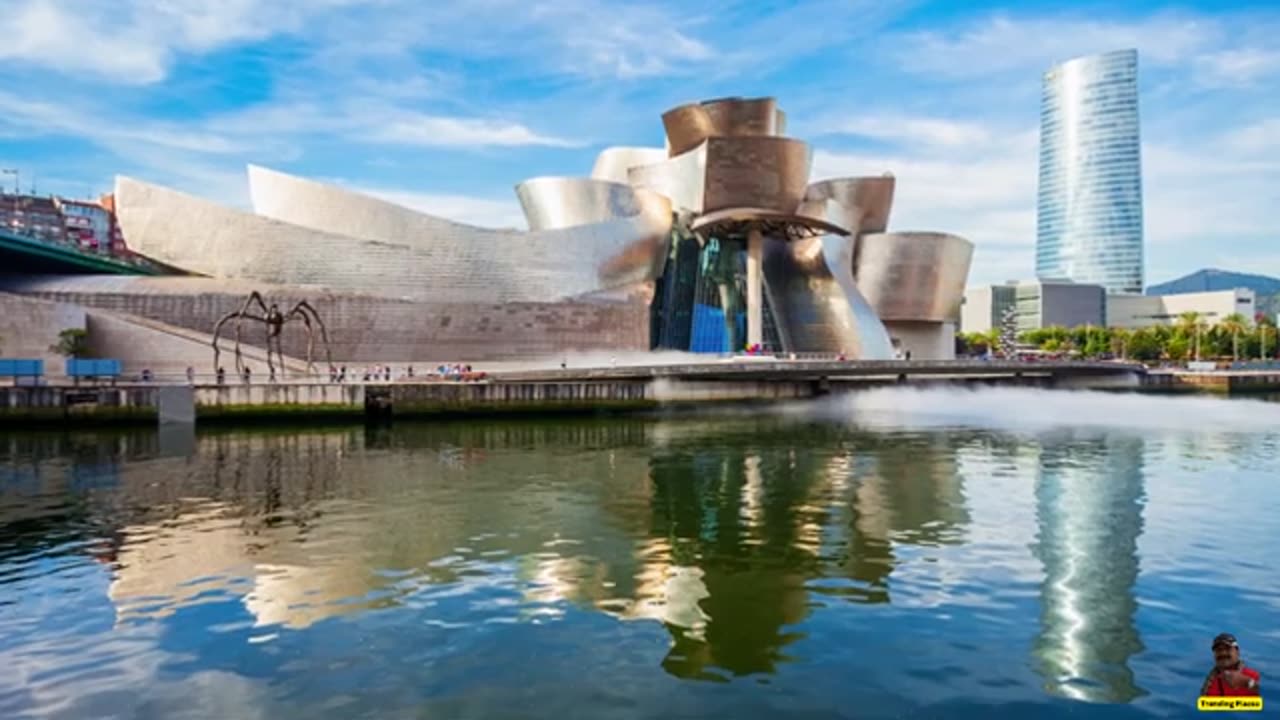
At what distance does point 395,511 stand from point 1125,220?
165m

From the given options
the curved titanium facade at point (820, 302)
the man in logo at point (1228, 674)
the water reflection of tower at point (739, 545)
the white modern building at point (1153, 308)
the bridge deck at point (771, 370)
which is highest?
the white modern building at point (1153, 308)

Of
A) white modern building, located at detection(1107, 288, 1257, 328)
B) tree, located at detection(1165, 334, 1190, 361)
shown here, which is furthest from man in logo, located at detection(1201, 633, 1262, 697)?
white modern building, located at detection(1107, 288, 1257, 328)

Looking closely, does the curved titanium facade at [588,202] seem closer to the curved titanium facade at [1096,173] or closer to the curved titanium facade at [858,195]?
the curved titanium facade at [858,195]

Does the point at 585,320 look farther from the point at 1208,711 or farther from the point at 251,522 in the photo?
the point at 1208,711

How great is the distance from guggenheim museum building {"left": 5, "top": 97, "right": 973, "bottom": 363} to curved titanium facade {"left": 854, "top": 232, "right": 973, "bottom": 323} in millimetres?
80

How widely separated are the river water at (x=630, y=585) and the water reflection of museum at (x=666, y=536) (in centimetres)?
5

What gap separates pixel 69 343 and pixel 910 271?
→ 37934 millimetres

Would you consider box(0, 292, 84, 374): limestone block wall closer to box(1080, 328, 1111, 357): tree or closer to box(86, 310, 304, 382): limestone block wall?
box(86, 310, 304, 382): limestone block wall

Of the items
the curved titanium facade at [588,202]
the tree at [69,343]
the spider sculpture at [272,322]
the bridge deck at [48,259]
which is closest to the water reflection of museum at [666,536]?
the spider sculpture at [272,322]

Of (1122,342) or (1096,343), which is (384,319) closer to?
(1122,342)

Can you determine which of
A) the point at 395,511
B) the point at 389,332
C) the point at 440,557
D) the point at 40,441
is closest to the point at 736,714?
the point at 440,557

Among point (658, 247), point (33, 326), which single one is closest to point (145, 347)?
point (33, 326)

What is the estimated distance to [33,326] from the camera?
27109mm

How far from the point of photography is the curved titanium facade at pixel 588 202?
128ft
